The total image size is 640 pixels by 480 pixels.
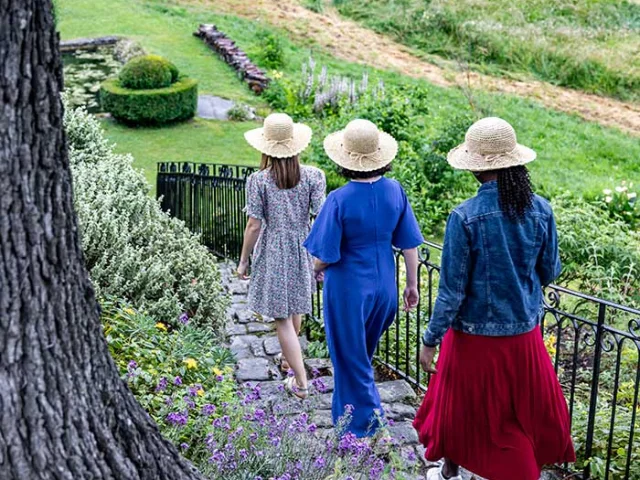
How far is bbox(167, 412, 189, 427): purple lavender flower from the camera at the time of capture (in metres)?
3.60

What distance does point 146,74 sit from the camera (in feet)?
48.2

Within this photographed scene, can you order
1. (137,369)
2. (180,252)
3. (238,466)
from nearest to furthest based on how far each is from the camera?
(238,466) → (137,369) → (180,252)

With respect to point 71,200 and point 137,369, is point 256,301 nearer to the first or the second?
point 137,369

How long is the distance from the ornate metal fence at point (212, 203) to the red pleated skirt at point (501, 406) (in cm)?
363

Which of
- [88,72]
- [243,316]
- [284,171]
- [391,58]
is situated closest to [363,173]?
[284,171]

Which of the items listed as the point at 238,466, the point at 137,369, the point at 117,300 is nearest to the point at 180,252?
the point at 117,300

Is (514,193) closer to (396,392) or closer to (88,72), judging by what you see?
(396,392)

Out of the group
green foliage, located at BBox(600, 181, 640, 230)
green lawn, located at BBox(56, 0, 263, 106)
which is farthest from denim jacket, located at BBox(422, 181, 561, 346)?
green lawn, located at BBox(56, 0, 263, 106)

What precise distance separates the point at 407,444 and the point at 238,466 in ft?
4.31

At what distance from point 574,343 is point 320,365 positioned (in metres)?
1.73

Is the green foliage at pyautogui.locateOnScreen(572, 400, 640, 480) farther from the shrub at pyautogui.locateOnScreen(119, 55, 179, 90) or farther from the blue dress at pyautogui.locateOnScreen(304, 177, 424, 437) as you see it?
Result: the shrub at pyautogui.locateOnScreen(119, 55, 179, 90)

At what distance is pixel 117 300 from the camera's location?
16.5 feet

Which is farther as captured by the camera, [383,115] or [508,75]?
[508,75]

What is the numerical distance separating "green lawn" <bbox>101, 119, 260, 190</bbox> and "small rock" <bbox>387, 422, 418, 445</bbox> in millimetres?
7726
